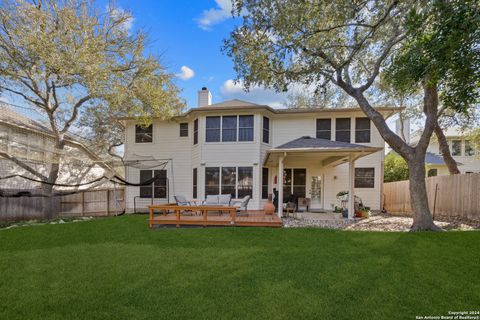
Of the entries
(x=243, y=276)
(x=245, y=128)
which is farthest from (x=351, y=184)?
(x=243, y=276)

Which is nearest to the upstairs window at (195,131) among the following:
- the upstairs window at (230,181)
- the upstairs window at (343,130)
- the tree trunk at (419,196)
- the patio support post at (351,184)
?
the upstairs window at (230,181)

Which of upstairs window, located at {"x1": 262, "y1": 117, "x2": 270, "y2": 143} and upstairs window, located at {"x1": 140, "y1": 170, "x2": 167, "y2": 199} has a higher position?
upstairs window, located at {"x1": 262, "y1": 117, "x2": 270, "y2": 143}

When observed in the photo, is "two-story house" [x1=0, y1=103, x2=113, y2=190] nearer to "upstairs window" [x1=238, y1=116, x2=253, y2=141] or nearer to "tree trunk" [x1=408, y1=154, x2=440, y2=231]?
"upstairs window" [x1=238, y1=116, x2=253, y2=141]

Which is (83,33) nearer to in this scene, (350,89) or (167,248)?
(167,248)

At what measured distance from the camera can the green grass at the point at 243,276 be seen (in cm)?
295

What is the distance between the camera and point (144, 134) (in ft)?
44.8

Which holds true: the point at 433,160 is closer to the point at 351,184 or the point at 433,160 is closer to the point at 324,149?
the point at 351,184

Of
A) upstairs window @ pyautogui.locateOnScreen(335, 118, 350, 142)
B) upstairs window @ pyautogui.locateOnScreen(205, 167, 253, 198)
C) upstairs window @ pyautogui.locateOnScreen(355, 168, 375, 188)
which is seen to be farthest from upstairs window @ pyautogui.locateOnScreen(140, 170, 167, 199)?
upstairs window @ pyautogui.locateOnScreen(355, 168, 375, 188)

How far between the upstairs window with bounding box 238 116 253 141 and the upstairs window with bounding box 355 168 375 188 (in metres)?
5.67

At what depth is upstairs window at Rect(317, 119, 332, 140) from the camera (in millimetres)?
12125

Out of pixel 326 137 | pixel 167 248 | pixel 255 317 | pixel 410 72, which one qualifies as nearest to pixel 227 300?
pixel 255 317

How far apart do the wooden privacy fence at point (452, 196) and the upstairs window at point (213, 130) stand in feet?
30.1

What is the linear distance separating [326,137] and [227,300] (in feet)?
34.4

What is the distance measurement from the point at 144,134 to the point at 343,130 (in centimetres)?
1070
